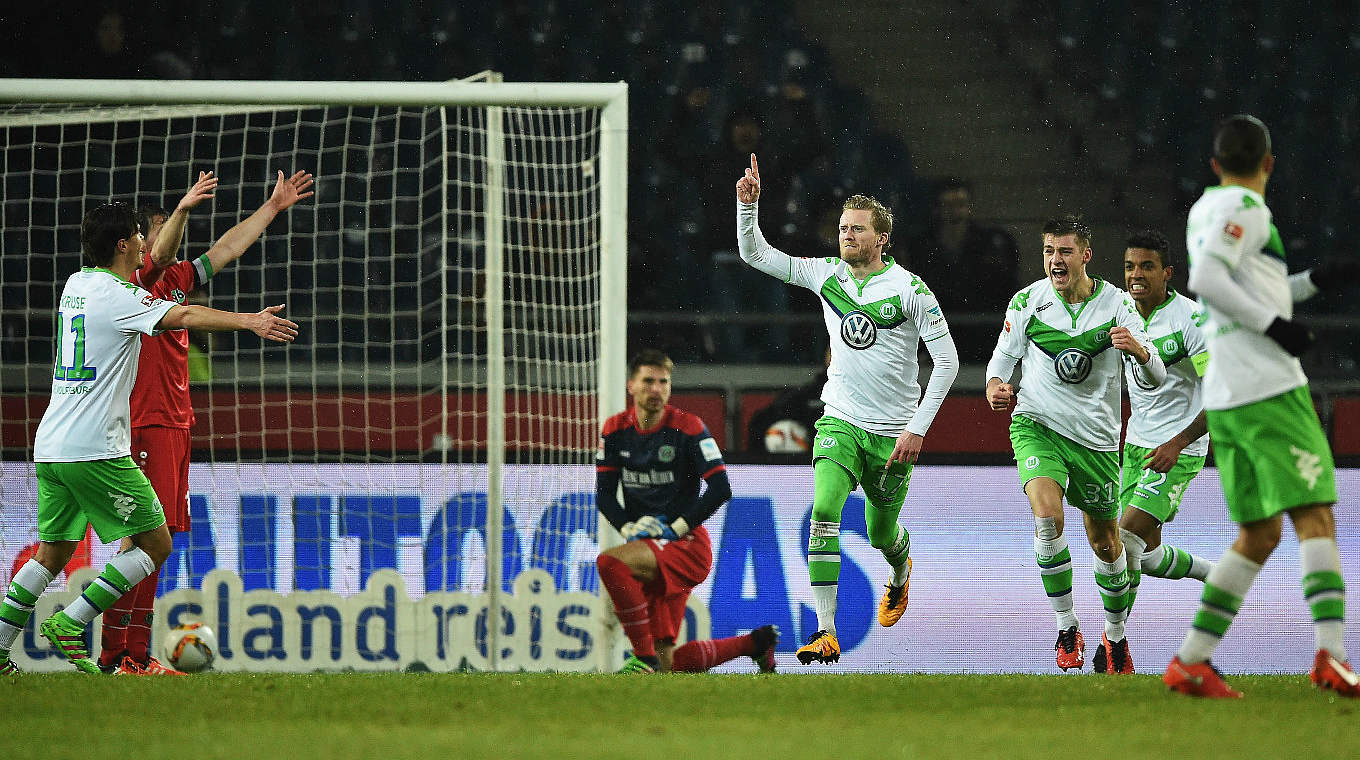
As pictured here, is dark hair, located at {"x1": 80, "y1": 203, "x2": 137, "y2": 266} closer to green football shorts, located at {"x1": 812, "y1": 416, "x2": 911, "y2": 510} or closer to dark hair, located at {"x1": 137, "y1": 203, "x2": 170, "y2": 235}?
dark hair, located at {"x1": 137, "y1": 203, "x2": 170, "y2": 235}

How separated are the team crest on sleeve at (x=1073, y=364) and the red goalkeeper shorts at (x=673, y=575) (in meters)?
1.90

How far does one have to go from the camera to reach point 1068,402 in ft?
22.8

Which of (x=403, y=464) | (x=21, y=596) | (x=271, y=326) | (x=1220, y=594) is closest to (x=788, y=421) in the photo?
(x=403, y=464)

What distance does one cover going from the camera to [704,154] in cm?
1175

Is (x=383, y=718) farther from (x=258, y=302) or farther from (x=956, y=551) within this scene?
(x=258, y=302)

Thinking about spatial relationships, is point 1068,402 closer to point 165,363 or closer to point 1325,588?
point 1325,588

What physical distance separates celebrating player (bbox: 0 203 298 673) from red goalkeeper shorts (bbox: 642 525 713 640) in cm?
208

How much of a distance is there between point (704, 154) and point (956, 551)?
4711 mm

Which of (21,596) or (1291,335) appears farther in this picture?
(21,596)

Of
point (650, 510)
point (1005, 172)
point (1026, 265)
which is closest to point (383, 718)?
point (650, 510)

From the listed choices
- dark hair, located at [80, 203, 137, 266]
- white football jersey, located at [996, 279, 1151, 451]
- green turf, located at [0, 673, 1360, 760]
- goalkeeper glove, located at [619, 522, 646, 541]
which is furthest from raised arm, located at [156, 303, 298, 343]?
white football jersey, located at [996, 279, 1151, 451]

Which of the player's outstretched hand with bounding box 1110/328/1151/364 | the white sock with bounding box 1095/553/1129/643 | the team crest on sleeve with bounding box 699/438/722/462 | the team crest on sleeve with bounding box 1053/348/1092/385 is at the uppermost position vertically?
the player's outstretched hand with bounding box 1110/328/1151/364

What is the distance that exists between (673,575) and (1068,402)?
6.79ft

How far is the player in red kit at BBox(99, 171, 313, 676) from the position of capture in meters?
6.52
